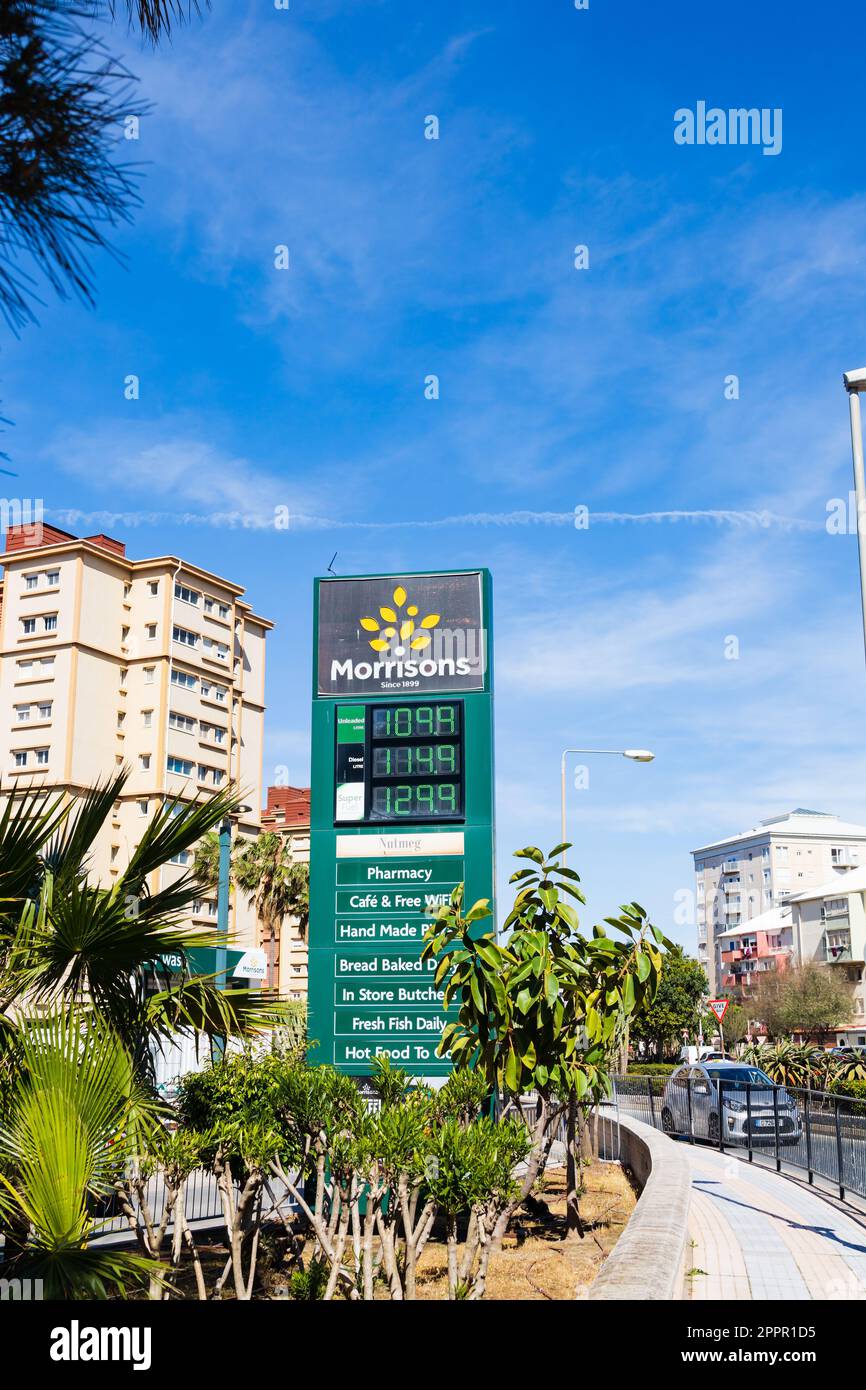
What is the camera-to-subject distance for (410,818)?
15.3 m

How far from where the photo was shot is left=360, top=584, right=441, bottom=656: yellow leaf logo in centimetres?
1603

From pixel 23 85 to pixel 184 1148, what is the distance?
697cm

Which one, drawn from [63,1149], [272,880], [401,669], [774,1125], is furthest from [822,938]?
[63,1149]

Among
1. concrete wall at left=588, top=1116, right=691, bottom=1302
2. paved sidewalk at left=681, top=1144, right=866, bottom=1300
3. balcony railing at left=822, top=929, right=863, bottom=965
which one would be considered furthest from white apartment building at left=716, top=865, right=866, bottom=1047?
concrete wall at left=588, top=1116, right=691, bottom=1302

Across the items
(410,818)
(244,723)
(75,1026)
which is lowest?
(75,1026)

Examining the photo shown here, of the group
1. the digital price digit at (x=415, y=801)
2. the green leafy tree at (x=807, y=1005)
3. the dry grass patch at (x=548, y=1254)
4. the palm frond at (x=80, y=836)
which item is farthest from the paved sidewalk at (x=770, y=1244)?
the green leafy tree at (x=807, y=1005)

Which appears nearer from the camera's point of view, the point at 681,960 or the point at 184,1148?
the point at 184,1148

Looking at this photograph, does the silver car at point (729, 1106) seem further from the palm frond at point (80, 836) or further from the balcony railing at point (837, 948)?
the balcony railing at point (837, 948)

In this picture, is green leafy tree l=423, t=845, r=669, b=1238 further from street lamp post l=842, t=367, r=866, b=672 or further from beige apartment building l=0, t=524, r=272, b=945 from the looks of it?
beige apartment building l=0, t=524, r=272, b=945

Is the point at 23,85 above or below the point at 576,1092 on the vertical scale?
above

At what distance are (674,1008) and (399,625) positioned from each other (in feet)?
192

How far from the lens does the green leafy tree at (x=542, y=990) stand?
1162 centimetres
